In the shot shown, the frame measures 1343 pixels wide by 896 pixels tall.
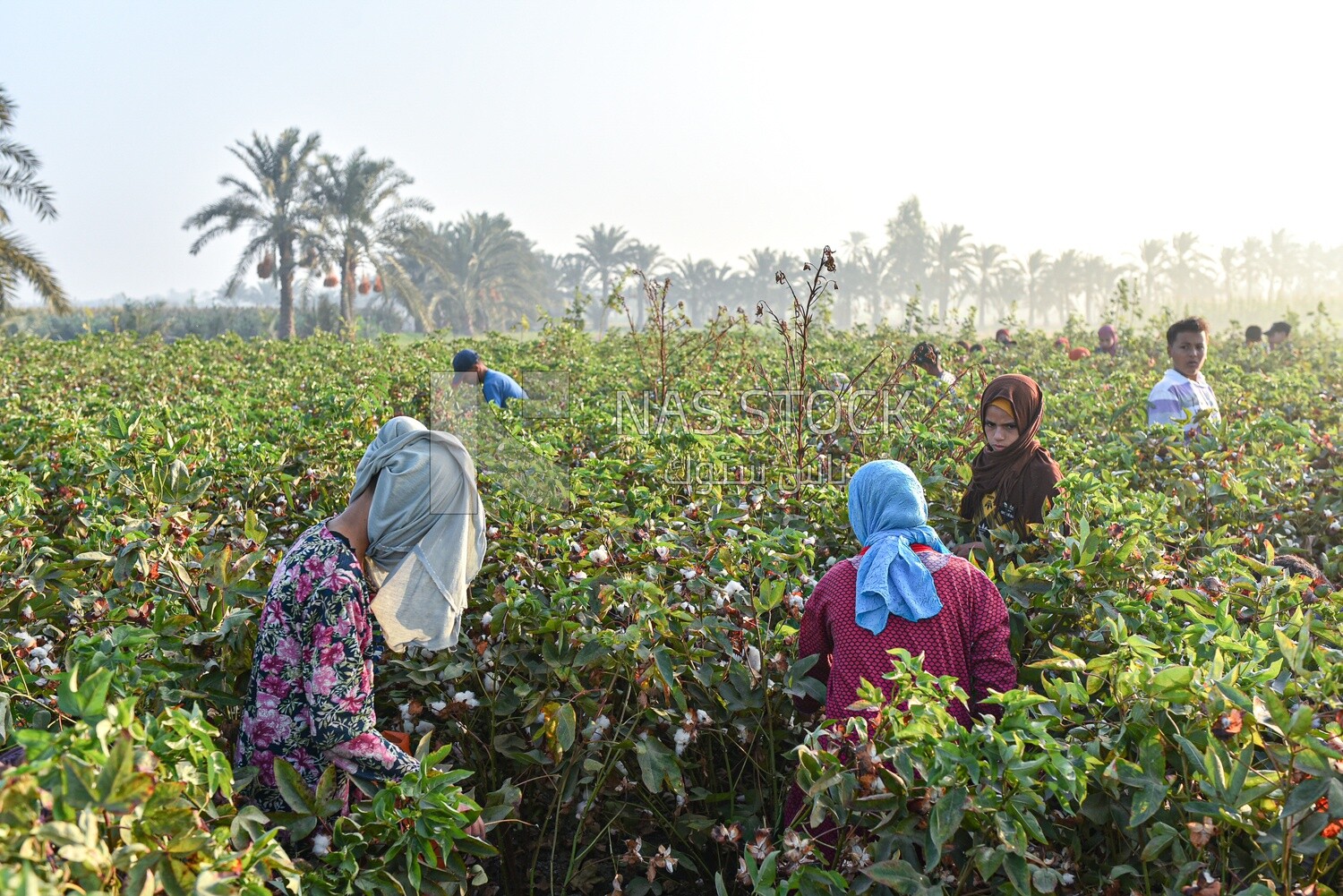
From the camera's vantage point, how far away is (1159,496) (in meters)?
2.50

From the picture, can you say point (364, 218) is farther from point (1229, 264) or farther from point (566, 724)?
point (1229, 264)

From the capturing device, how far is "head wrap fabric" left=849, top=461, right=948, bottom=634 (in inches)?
71.4

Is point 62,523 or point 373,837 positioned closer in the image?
point 373,837

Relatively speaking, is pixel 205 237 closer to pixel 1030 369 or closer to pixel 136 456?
pixel 1030 369

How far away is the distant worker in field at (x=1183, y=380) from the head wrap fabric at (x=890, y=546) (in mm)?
2575

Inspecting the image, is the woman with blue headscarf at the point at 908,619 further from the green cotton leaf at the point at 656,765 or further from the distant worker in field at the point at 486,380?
the distant worker in field at the point at 486,380

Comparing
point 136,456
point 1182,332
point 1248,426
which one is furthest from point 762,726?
point 1182,332

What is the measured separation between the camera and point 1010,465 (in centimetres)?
279

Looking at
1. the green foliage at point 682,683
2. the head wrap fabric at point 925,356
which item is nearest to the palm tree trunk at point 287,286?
the head wrap fabric at point 925,356

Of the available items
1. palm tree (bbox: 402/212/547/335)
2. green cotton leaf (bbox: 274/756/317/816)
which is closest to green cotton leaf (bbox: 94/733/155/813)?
green cotton leaf (bbox: 274/756/317/816)

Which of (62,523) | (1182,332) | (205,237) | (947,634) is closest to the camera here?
(947,634)

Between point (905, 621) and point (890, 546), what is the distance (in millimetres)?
154

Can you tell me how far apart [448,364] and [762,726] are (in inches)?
261

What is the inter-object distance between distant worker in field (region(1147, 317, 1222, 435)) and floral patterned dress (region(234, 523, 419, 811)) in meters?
3.53
